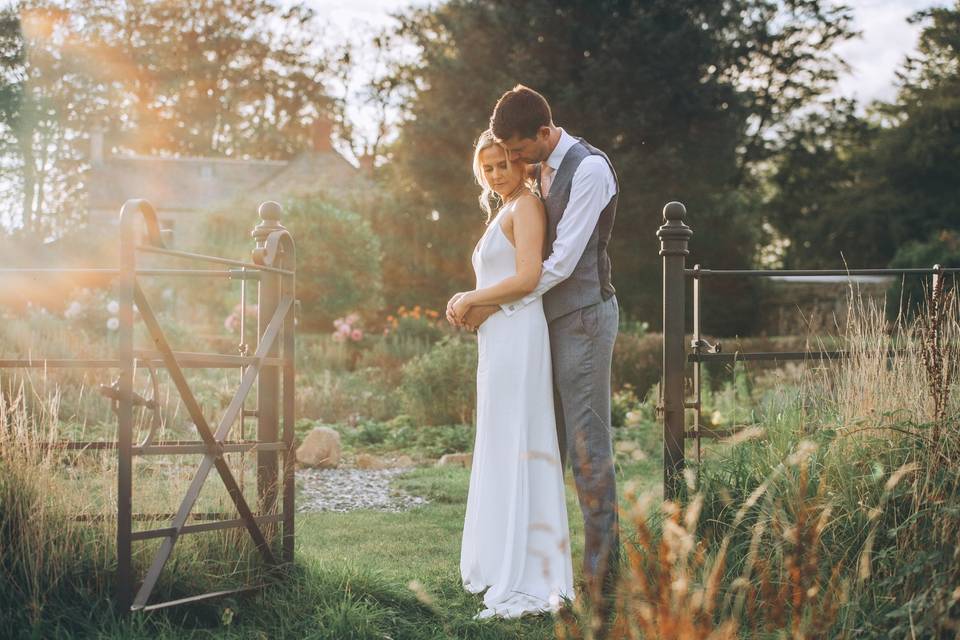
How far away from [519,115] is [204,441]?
158cm

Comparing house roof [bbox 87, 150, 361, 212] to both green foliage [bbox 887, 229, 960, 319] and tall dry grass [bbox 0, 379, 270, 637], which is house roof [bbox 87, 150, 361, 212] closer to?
green foliage [bbox 887, 229, 960, 319]

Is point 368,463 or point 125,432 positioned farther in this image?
point 368,463

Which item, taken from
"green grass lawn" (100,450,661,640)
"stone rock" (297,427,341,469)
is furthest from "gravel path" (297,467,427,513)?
"green grass lawn" (100,450,661,640)

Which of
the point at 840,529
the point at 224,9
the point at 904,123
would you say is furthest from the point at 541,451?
the point at 224,9

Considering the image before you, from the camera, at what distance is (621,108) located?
20203mm

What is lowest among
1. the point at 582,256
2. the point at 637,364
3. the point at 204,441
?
the point at 637,364

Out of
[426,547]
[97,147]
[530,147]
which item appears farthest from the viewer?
[97,147]

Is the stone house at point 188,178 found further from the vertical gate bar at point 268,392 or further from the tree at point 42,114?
the vertical gate bar at point 268,392

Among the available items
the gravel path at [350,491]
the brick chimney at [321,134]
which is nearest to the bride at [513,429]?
the gravel path at [350,491]

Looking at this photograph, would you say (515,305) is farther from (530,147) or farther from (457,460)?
(457,460)

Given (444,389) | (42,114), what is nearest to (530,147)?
(444,389)

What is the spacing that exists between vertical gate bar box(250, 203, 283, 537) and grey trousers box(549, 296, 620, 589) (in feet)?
3.95

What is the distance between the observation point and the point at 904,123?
25562mm

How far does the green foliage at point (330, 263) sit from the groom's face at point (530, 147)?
15.2 m
